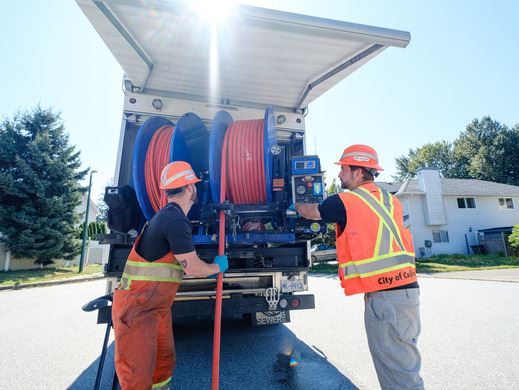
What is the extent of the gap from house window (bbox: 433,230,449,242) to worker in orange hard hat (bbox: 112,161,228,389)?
26.3 m

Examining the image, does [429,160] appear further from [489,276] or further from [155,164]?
[155,164]

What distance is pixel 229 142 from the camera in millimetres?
3537

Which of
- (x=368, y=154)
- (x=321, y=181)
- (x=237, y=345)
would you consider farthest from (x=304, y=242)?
(x=237, y=345)

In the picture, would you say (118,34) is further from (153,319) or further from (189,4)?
(153,319)

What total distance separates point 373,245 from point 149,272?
157 centimetres

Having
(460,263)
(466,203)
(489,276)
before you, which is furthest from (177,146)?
(466,203)

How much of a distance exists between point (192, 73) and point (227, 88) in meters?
0.58

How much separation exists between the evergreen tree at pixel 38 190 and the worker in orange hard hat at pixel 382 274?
1843 cm

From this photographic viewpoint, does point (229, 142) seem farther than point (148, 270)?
Yes

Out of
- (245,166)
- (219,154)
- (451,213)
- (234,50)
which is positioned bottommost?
(245,166)

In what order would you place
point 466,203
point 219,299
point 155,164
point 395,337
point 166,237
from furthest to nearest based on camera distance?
point 466,203 → point 155,164 → point 219,299 → point 166,237 → point 395,337

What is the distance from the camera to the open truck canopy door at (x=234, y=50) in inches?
108

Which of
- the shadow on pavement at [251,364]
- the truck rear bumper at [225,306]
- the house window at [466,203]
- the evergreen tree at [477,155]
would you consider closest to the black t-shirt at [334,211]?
the truck rear bumper at [225,306]

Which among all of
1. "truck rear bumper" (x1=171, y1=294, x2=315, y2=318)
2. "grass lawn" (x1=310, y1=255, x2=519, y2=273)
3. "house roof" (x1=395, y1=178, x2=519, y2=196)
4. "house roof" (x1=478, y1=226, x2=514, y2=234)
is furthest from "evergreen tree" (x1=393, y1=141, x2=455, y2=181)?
"truck rear bumper" (x1=171, y1=294, x2=315, y2=318)
